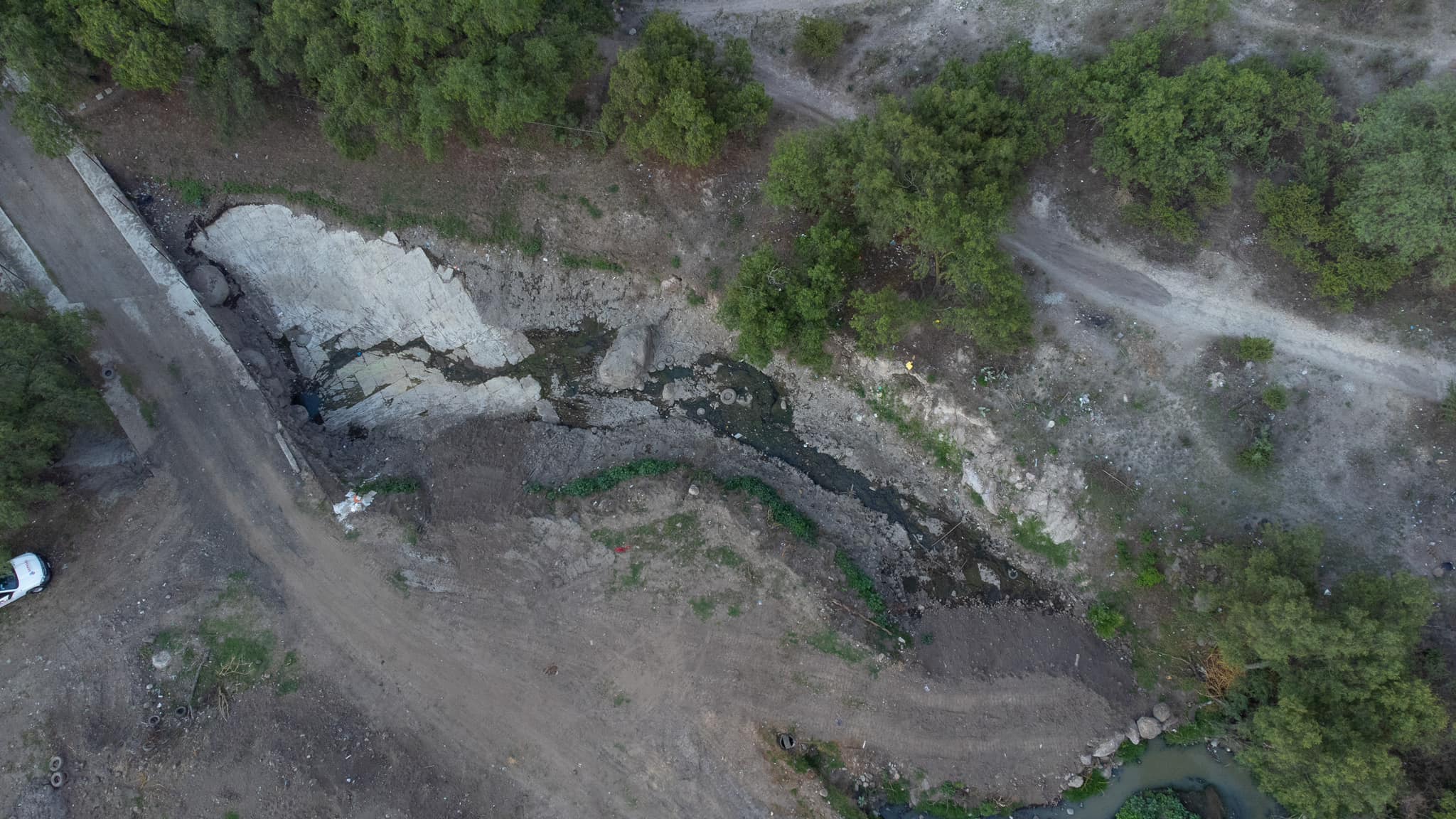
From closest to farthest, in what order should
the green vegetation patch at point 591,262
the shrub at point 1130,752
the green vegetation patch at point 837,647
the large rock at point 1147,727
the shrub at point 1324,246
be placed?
the shrub at point 1324,246 < the green vegetation patch at point 837,647 < the large rock at point 1147,727 < the shrub at point 1130,752 < the green vegetation patch at point 591,262

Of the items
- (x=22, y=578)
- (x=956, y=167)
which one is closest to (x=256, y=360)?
A: (x=22, y=578)

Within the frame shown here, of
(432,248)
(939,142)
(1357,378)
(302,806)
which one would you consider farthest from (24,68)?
(1357,378)

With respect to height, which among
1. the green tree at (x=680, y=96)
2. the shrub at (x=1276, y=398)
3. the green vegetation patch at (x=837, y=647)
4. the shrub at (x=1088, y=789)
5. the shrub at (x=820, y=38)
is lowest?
the shrub at (x=1088, y=789)

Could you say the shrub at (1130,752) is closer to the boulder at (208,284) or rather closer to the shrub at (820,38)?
the shrub at (820,38)

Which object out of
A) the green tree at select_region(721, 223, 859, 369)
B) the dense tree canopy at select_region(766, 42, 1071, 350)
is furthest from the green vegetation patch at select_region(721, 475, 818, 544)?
the dense tree canopy at select_region(766, 42, 1071, 350)

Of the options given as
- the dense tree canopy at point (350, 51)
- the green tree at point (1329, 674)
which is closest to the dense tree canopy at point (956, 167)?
the dense tree canopy at point (350, 51)
